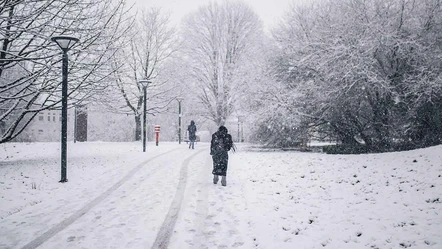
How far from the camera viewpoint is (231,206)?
21.7ft

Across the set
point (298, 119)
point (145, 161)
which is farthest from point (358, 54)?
point (145, 161)

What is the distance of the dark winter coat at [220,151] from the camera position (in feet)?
28.2

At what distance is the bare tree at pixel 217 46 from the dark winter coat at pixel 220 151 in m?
17.6

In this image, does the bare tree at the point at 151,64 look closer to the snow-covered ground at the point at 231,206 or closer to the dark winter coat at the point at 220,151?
the snow-covered ground at the point at 231,206

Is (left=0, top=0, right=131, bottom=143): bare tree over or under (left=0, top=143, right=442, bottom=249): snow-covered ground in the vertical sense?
over

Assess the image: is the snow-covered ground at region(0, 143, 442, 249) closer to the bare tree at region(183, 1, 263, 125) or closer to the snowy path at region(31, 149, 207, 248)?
the snowy path at region(31, 149, 207, 248)

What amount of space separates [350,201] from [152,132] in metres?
33.8

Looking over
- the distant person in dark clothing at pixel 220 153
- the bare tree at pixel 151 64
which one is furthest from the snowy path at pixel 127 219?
the bare tree at pixel 151 64

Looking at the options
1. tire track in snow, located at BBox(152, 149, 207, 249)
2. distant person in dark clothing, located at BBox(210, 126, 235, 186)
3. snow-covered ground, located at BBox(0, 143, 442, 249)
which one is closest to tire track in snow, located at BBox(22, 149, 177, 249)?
snow-covered ground, located at BBox(0, 143, 442, 249)

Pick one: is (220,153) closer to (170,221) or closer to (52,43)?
(170,221)

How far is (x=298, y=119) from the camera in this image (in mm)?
15609

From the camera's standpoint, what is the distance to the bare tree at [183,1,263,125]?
26875mm

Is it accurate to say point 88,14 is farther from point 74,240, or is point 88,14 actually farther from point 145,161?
point 74,240

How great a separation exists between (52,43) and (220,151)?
6.52 metres
